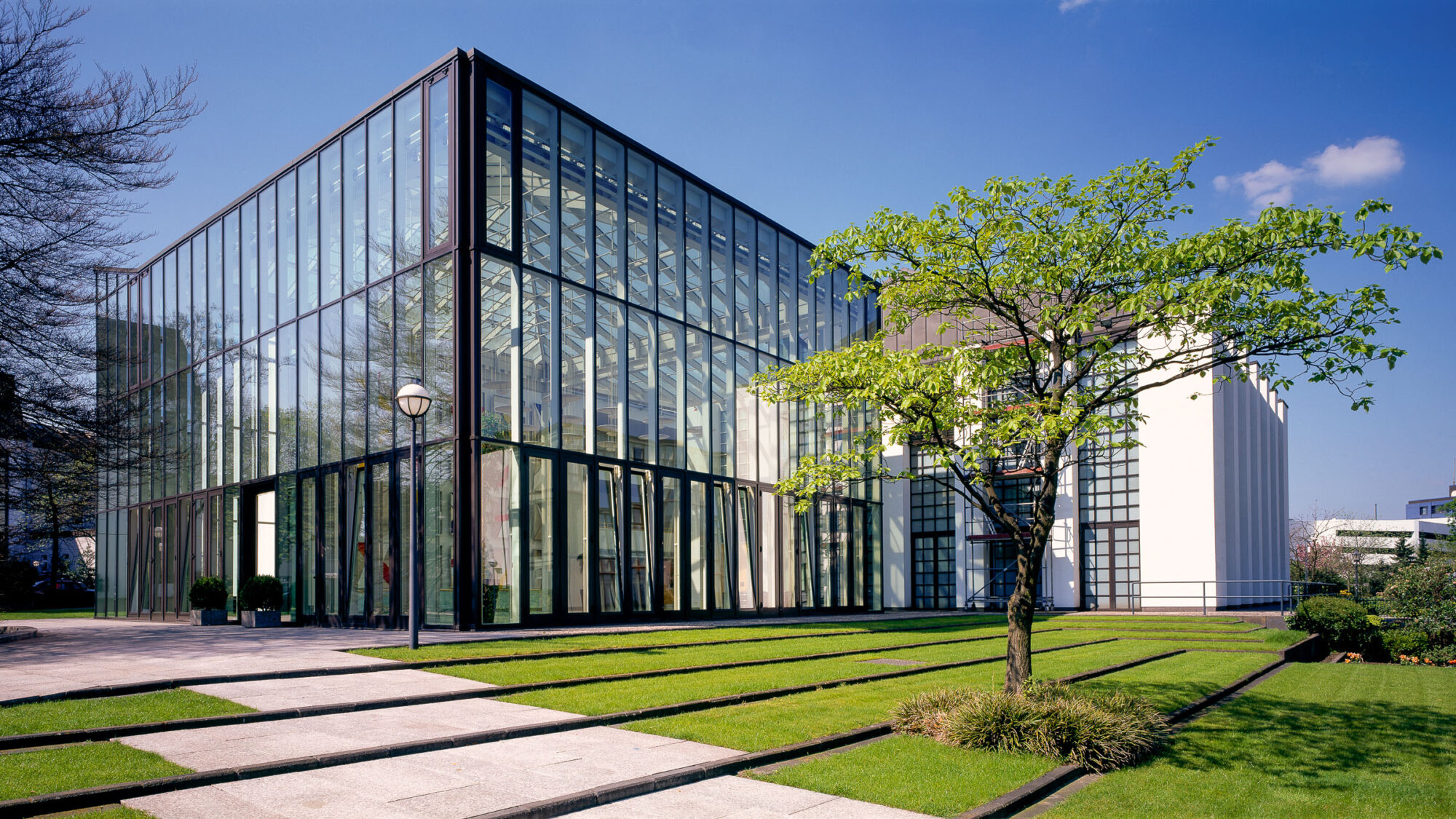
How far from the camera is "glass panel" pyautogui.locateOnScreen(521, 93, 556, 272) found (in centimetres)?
2117

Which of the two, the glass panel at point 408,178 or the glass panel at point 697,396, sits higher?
the glass panel at point 408,178

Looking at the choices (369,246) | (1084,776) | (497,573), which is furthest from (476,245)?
(1084,776)

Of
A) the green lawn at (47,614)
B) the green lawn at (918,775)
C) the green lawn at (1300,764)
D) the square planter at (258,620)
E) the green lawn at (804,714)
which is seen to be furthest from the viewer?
the green lawn at (47,614)

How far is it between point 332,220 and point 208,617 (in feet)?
33.9

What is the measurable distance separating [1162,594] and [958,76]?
26.0 m

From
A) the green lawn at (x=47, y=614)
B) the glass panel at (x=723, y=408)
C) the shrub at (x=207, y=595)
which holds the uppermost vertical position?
the glass panel at (x=723, y=408)

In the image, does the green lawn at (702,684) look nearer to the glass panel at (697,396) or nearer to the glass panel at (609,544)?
the glass panel at (609,544)

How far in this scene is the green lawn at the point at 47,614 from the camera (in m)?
35.4

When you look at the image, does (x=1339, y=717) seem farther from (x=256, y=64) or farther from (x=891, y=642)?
(x=256, y=64)

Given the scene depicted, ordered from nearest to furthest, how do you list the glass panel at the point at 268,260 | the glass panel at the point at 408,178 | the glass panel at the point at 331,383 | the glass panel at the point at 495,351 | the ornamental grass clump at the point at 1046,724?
the ornamental grass clump at the point at 1046,724 → the glass panel at the point at 495,351 → the glass panel at the point at 408,178 → the glass panel at the point at 331,383 → the glass panel at the point at 268,260

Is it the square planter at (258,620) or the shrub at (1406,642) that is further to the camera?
the square planter at (258,620)

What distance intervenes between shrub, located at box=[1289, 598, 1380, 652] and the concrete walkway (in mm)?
14598

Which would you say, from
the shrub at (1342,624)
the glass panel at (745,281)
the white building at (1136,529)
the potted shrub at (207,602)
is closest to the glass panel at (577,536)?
the glass panel at (745,281)

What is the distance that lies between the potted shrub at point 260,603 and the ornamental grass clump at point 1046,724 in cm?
1723
